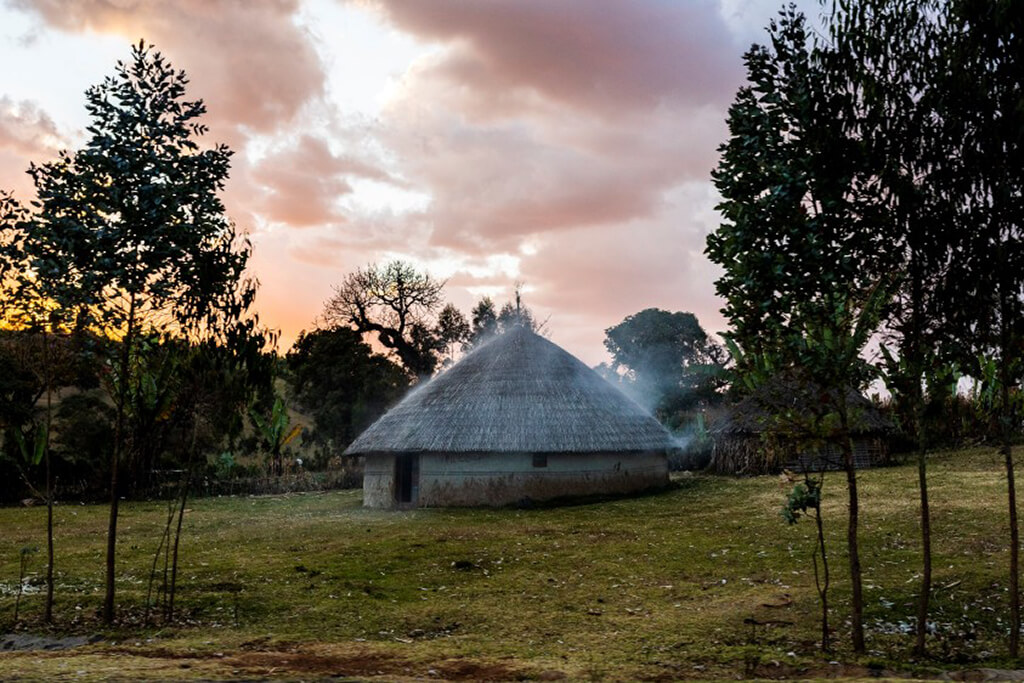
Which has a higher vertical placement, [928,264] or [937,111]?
[937,111]

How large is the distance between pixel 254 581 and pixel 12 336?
6324 millimetres

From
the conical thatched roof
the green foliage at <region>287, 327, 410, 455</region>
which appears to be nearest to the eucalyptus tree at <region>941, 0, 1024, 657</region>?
the conical thatched roof

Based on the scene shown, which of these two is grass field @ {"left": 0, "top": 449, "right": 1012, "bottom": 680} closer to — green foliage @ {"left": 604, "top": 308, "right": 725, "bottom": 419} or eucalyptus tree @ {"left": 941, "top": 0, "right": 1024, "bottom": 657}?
eucalyptus tree @ {"left": 941, "top": 0, "right": 1024, "bottom": 657}

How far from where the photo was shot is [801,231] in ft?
31.5

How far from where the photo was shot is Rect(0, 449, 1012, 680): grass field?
29.1 ft

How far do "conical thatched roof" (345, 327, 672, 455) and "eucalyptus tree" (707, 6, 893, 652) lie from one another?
61.5 ft

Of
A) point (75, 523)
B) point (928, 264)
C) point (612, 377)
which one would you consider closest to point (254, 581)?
point (928, 264)

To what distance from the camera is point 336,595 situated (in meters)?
13.6

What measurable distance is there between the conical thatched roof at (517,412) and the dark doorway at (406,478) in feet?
4.05

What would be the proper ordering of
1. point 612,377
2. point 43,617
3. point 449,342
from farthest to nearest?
point 612,377
point 449,342
point 43,617

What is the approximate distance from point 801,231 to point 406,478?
23463mm

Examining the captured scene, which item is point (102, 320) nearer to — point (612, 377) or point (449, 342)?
point (449, 342)

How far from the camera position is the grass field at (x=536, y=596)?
887 cm

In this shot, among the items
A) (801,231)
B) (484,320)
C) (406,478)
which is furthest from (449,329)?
(801,231)
